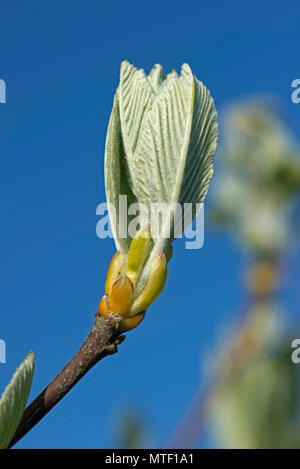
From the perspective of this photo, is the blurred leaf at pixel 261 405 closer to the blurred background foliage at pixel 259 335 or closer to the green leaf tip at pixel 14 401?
the blurred background foliage at pixel 259 335

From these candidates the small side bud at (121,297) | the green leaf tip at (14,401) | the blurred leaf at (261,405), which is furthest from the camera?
the blurred leaf at (261,405)

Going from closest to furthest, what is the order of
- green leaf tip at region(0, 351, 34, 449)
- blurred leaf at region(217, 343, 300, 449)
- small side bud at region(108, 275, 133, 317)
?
green leaf tip at region(0, 351, 34, 449) → small side bud at region(108, 275, 133, 317) → blurred leaf at region(217, 343, 300, 449)

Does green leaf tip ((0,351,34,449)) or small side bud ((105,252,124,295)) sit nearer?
green leaf tip ((0,351,34,449))

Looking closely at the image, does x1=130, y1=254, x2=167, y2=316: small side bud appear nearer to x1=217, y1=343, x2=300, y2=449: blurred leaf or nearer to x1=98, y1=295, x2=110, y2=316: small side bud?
x1=98, y1=295, x2=110, y2=316: small side bud

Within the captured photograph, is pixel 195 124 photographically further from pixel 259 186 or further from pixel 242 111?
pixel 242 111

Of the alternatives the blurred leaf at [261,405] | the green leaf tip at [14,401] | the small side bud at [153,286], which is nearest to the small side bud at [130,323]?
the small side bud at [153,286]

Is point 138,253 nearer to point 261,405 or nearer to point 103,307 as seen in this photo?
point 103,307

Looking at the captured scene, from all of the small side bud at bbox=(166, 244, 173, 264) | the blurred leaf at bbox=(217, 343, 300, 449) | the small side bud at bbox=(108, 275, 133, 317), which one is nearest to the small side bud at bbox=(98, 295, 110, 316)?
the small side bud at bbox=(108, 275, 133, 317)
